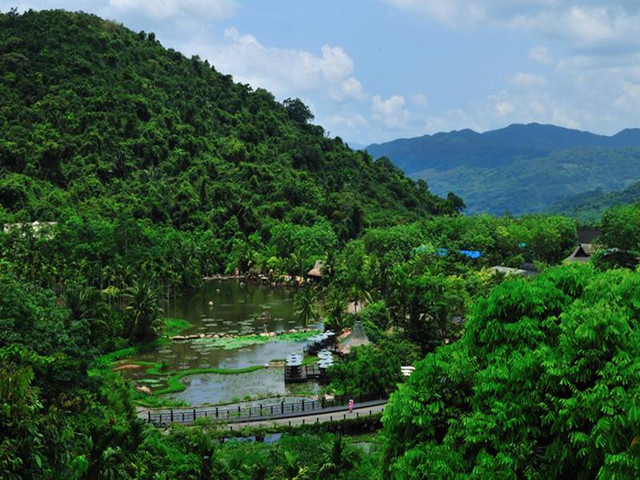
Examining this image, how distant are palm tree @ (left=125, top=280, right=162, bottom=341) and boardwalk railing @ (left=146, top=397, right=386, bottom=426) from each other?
14.8 meters

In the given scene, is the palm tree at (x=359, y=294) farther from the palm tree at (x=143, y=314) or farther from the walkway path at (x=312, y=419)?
the walkway path at (x=312, y=419)

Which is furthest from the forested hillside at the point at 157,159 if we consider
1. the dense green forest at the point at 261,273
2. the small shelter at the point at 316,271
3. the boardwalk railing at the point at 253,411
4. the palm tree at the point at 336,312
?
the boardwalk railing at the point at 253,411

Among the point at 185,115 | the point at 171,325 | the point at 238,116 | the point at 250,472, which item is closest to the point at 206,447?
the point at 250,472

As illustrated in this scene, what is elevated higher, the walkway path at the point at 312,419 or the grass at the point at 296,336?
the grass at the point at 296,336

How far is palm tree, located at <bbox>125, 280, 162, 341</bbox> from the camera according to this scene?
157ft

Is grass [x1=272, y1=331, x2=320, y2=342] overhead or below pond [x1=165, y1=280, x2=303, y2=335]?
below

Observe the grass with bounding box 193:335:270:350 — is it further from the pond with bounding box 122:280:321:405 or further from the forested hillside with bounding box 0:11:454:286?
the forested hillside with bounding box 0:11:454:286

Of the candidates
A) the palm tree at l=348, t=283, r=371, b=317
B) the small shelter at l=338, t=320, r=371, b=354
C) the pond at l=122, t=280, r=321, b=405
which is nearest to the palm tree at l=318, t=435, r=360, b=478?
the pond at l=122, t=280, r=321, b=405

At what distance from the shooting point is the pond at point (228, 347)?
38500 millimetres

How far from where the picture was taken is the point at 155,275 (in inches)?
2359

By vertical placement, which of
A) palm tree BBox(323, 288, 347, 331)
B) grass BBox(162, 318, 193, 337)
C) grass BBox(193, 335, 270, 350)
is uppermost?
palm tree BBox(323, 288, 347, 331)

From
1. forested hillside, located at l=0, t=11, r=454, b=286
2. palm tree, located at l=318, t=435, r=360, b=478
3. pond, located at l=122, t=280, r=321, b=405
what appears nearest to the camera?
palm tree, located at l=318, t=435, r=360, b=478

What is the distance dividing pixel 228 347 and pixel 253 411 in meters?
15.1

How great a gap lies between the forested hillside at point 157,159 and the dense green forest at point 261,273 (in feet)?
1.13
